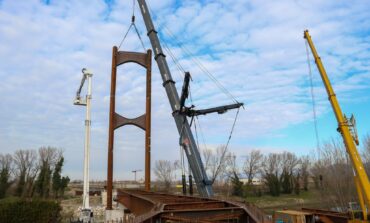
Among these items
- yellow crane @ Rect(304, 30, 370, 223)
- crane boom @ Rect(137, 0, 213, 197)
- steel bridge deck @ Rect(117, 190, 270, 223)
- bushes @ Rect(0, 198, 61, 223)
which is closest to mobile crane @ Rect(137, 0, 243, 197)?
crane boom @ Rect(137, 0, 213, 197)

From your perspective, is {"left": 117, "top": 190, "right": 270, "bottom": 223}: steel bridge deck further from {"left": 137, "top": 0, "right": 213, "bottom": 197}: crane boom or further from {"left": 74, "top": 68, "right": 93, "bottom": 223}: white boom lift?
{"left": 74, "top": 68, "right": 93, "bottom": 223}: white boom lift

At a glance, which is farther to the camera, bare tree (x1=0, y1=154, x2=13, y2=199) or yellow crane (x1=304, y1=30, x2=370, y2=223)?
bare tree (x1=0, y1=154, x2=13, y2=199)

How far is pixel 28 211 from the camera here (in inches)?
1089

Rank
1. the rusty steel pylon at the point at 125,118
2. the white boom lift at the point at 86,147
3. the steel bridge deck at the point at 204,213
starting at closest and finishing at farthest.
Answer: the steel bridge deck at the point at 204,213 < the white boom lift at the point at 86,147 < the rusty steel pylon at the point at 125,118

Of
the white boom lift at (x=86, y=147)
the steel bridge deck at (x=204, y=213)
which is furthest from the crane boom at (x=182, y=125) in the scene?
the steel bridge deck at (x=204, y=213)

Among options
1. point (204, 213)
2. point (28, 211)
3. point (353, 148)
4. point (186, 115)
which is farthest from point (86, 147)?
point (353, 148)

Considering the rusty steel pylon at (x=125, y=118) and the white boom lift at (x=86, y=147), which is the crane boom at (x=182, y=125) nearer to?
the rusty steel pylon at (x=125, y=118)

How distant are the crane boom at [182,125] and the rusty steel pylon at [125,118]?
2936mm

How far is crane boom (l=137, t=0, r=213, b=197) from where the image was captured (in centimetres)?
1978

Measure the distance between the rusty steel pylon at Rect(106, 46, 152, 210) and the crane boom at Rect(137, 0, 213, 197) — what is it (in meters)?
2.94

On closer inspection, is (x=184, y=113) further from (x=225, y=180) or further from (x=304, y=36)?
(x=225, y=180)

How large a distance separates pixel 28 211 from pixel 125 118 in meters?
10.7

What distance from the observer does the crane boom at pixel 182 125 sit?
19.8 metres

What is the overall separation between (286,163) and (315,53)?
6447 centimetres
